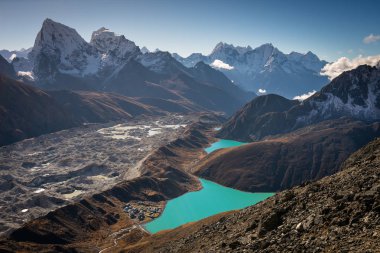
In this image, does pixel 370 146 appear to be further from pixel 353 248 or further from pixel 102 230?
pixel 102 230

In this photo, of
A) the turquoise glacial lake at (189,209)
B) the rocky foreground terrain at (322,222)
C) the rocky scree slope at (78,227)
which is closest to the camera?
the rocky foreground terrain at (322,222)

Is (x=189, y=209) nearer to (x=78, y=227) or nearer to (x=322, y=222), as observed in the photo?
(x=78, y=227)

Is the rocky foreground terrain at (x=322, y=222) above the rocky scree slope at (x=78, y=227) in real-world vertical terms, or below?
above

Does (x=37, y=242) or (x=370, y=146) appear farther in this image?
(x=37, y=242)

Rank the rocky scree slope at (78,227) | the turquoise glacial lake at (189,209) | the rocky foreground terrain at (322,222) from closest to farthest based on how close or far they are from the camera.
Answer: the rocky foreground terrain at (322,222)
the rocky scree slope at (78,227)
the turquoise glacial lake at (189,209)

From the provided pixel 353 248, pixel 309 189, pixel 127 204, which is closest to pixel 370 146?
pixel 309 189

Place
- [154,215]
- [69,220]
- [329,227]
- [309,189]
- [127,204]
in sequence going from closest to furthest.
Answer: [329,227] < [309,189] < [69,220] < [154,215] < [127,204]

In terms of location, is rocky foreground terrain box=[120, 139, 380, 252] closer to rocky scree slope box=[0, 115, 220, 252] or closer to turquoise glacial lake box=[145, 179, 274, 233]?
rocky scree slope box=[0, 115, 220, 252]

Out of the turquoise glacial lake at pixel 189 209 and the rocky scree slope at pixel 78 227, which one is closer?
the rocky scree slope at pixel 78 227

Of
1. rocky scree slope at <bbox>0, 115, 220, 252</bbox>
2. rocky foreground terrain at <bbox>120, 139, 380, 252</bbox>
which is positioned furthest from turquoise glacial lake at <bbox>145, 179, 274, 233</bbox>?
rocky foreground terrain at <bbox>120, 139, 380, 252</bbox>

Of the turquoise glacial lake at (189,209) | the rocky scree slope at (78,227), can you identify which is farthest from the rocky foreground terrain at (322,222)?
the turquoise glacial lake at (189,209)

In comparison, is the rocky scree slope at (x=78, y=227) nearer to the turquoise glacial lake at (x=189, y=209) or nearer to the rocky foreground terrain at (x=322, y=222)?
the turquoise glacial lake at (x=189, y=209)
